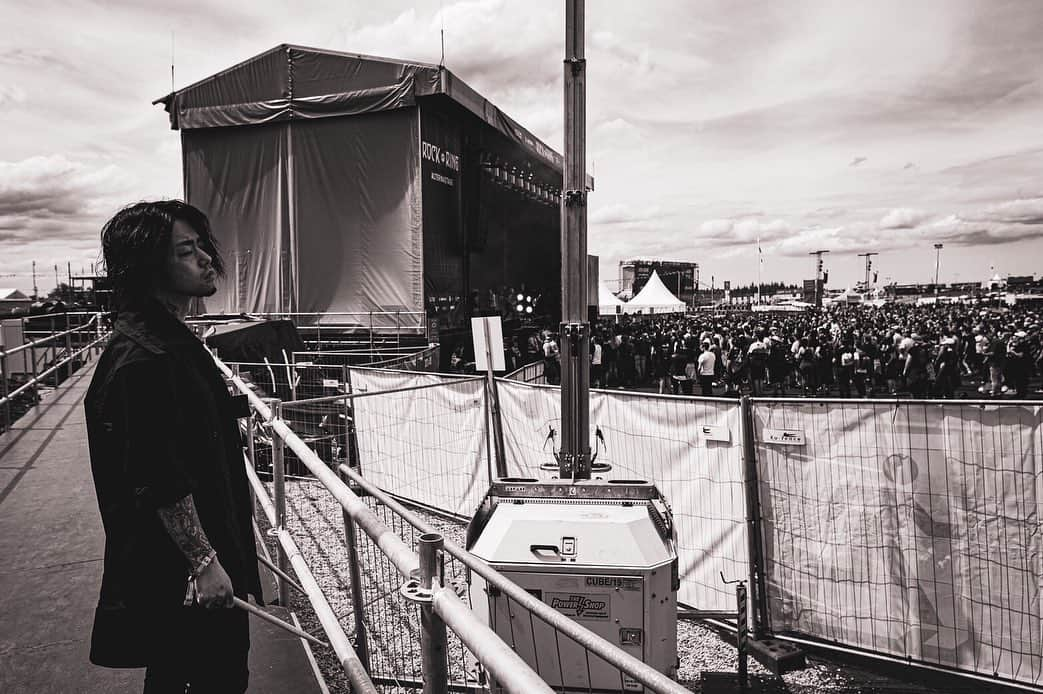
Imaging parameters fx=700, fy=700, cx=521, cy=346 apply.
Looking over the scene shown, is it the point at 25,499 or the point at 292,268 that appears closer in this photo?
the point at 25,499

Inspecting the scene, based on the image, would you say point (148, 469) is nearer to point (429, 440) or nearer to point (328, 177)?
point (429, 440)

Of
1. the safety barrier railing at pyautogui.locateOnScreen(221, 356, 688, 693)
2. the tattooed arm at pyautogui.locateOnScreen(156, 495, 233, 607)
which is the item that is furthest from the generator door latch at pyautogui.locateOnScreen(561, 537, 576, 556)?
the tattooed arm at pyautogui.locateOnScreen(156, 495, 233, 607)

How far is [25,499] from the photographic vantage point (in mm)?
6168

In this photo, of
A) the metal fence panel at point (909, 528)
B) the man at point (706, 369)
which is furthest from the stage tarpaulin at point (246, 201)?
the metal fence panel at point (909, 528)

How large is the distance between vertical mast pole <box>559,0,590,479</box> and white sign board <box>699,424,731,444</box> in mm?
1153

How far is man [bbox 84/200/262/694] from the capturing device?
2004 millimetres

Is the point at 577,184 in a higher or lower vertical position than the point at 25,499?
higher

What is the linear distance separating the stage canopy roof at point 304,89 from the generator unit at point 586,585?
19099mm

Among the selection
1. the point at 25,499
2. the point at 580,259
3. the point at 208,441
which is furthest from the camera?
A: the point at 25,499

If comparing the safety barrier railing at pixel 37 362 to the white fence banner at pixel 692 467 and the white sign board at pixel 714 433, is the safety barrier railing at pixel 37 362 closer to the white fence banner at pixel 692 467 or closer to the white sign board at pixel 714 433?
the white fence banner at pixel 692 467

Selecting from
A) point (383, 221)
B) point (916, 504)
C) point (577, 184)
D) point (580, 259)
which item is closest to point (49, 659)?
point (580, 259)

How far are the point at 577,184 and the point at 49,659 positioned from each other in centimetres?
437

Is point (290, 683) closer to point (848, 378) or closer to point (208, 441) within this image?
point (208, 441)

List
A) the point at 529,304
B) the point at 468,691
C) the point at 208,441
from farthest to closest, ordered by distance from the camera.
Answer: the point at 529,304 < the point at 468,691 < the point at 208,441
